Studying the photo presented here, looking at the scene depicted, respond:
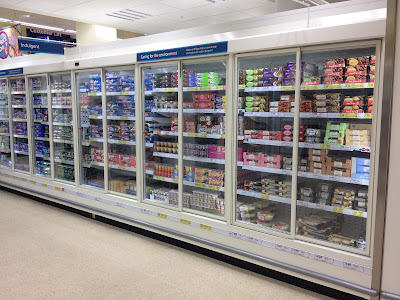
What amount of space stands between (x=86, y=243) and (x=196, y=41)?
282cm

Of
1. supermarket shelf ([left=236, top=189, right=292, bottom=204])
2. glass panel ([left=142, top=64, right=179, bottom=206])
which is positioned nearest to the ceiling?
glass panel ([left=142, top=64, right=179, bottom=206])

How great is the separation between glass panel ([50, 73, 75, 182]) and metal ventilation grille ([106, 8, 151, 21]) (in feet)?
4.80

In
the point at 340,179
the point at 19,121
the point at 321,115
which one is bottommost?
the point at 340,179

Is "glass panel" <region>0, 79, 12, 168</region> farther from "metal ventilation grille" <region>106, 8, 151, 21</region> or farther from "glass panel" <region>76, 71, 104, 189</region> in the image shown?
"metal ventilation grille" <region>106, 8, 151, 21</region>

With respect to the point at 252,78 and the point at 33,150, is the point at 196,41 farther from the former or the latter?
the point at 33,150

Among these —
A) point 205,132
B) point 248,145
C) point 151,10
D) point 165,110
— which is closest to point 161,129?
point 165,110

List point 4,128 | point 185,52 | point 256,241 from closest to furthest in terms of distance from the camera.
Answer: point 256,241 → point 185,52 → point 4,128

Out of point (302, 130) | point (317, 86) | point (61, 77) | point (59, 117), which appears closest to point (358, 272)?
point (302, 130)

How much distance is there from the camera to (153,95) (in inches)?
192

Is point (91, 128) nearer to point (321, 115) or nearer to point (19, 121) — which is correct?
point (19, 121)

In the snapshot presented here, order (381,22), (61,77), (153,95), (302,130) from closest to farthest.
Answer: (381,22) → (302,130) → (153,95) → (61,77)

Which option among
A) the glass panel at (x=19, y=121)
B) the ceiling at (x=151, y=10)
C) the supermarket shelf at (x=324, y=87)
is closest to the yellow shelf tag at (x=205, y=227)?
the supermarket shelf at (x=324, y=87)

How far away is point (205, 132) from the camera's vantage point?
416 centimetres

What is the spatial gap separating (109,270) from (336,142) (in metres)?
2.62
